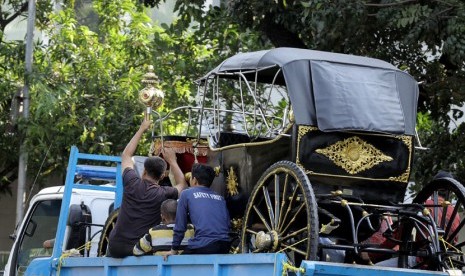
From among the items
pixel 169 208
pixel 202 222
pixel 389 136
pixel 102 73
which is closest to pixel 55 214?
pixel 169 208

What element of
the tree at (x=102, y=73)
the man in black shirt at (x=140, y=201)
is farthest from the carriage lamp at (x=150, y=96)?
the tree at (x=102, y=73)

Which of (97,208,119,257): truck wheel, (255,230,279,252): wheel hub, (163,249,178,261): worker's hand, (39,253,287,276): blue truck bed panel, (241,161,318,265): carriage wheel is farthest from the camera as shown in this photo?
→ (97,208,119,257): truck wheel

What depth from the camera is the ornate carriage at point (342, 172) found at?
28.0 ft

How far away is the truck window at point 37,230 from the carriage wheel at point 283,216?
3.60m

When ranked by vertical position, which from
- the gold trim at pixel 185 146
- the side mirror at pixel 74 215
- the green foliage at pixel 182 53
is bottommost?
the side mirror at pixel 74 215

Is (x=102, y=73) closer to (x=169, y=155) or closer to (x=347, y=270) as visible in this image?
(x=169, y=155)

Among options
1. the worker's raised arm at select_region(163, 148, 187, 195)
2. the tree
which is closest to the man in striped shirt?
the worker's raised arm at select_region(163, 148, 187, 195)

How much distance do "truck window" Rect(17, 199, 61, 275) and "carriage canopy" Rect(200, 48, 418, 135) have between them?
3.45 meters

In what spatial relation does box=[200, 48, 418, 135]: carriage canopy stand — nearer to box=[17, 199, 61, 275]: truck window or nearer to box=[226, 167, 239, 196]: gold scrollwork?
box=[226, 167, 239, 196]: gold scrollwork

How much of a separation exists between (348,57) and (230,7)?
5935 millimetres

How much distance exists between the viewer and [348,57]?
933cm

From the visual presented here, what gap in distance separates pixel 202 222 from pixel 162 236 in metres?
0.42

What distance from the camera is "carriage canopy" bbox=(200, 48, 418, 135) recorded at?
881 cm

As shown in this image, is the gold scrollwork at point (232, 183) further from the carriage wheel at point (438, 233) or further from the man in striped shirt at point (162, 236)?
the carriage wheel at point (438, 233)
